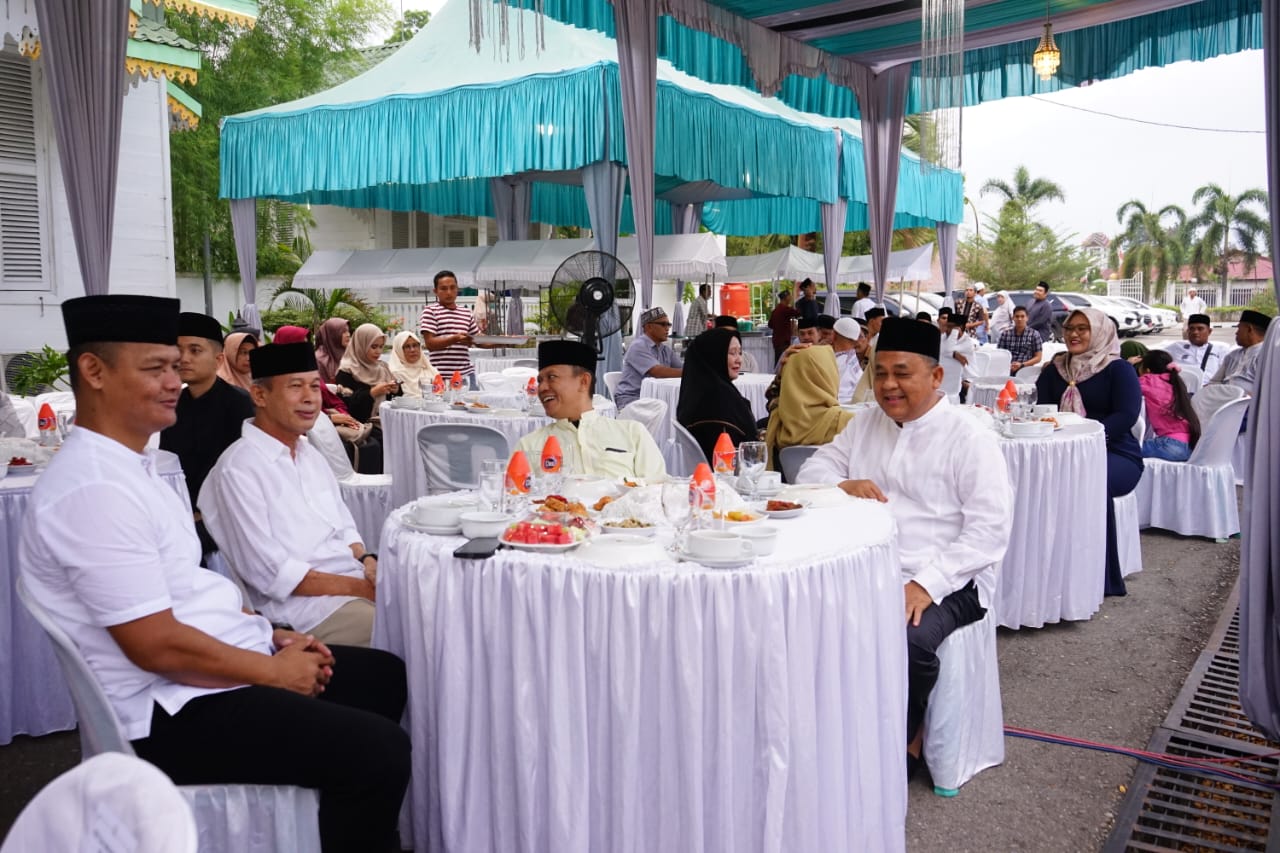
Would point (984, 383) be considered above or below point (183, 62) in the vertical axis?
below

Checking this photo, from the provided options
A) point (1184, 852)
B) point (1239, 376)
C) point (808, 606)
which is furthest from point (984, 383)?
point (808, 606)

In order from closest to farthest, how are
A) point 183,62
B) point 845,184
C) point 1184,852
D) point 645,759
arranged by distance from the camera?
1. point 645,759
2. point 1184,852
3. point 183,62
4. point 845,184

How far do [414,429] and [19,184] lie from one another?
6.20 m

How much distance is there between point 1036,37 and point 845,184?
15.2 feet

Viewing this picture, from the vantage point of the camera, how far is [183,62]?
33.7 ft

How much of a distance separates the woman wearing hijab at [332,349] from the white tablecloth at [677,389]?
99.7 inches

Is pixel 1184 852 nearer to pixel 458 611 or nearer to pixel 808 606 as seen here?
pixel 808 606

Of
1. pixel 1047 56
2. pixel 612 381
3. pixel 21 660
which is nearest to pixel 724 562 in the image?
pixel 21 660

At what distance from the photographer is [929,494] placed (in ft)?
11.5

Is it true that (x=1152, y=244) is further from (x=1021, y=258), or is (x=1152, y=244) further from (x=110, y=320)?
(x=110, y=320)

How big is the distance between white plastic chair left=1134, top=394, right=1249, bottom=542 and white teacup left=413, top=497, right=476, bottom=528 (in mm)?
5505

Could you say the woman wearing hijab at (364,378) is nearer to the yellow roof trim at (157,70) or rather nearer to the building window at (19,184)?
the building window at (19,184)

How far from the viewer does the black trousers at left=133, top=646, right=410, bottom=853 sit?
2207mm

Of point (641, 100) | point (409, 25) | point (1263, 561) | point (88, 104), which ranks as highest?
point (409, 25)
